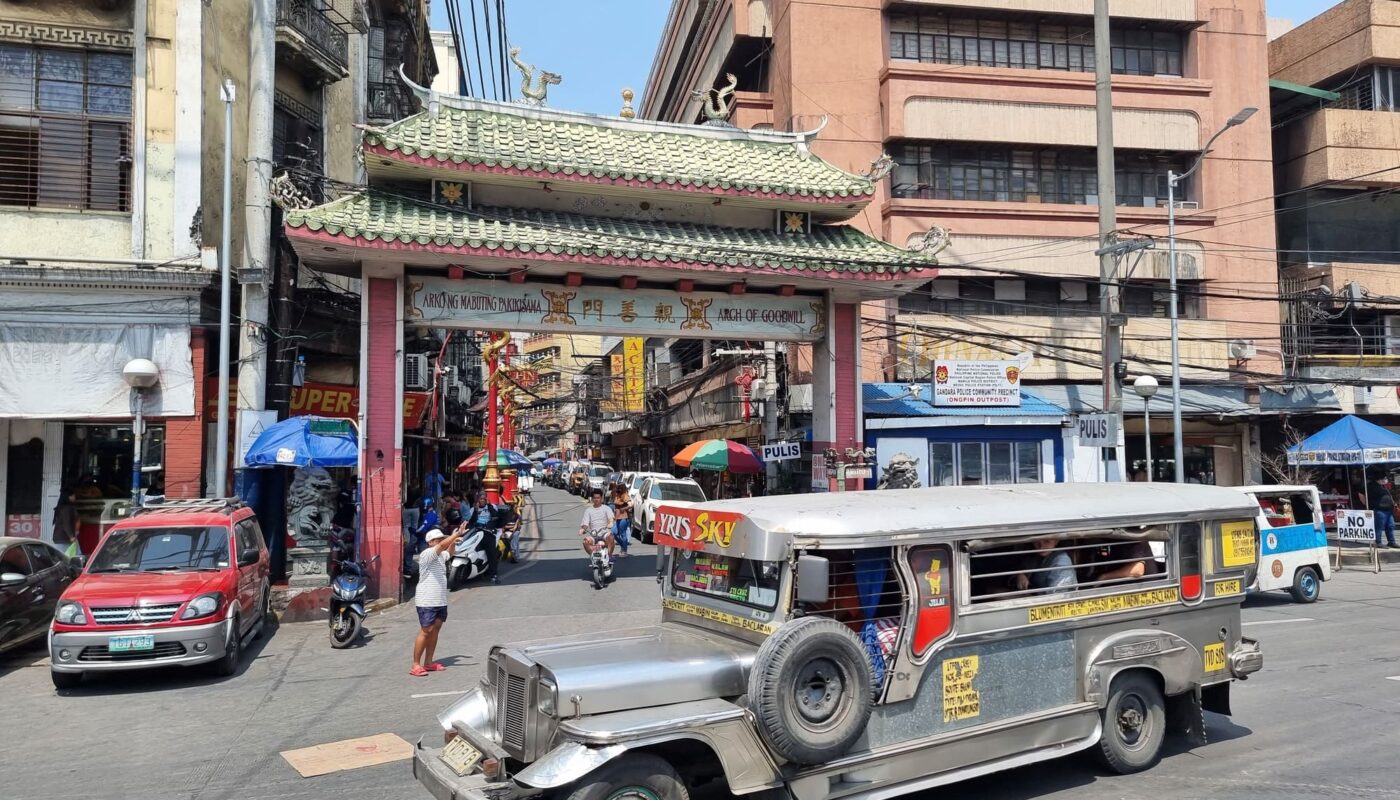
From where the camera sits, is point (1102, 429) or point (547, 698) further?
point (1102, 429)

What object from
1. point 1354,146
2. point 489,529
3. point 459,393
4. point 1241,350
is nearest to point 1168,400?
point 1241,350

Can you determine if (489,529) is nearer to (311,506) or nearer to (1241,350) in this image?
(311,506)

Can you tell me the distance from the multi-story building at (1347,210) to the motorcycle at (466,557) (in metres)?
23.5

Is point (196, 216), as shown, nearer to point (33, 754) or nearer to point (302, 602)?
point (302, 602)

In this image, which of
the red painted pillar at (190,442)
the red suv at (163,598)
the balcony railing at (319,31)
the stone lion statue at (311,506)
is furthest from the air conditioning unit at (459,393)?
the red suv at (163,598)

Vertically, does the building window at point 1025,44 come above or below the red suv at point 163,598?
above

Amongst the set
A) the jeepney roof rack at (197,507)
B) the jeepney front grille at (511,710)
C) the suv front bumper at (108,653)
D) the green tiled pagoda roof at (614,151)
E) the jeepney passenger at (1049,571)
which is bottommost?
the suv front bumper at (108,653)

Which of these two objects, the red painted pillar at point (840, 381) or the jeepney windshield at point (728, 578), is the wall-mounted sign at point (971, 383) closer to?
the red painted pillar at point (840, 381)

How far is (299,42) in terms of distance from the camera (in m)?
18.6

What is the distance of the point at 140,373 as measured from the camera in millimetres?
15109

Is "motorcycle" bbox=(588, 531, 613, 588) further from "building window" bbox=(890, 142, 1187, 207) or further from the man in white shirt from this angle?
"building window" bbox=(890, 142, 1187, 207)

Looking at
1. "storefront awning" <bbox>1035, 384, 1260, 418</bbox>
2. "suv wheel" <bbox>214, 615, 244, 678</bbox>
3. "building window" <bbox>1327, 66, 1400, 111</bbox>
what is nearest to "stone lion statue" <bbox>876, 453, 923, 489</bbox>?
"storefront awning" <bbox>1035, 384, 1260, 418</bbox>

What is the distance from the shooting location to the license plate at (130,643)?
920 centimetres

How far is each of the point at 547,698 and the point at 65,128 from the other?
17174mm
